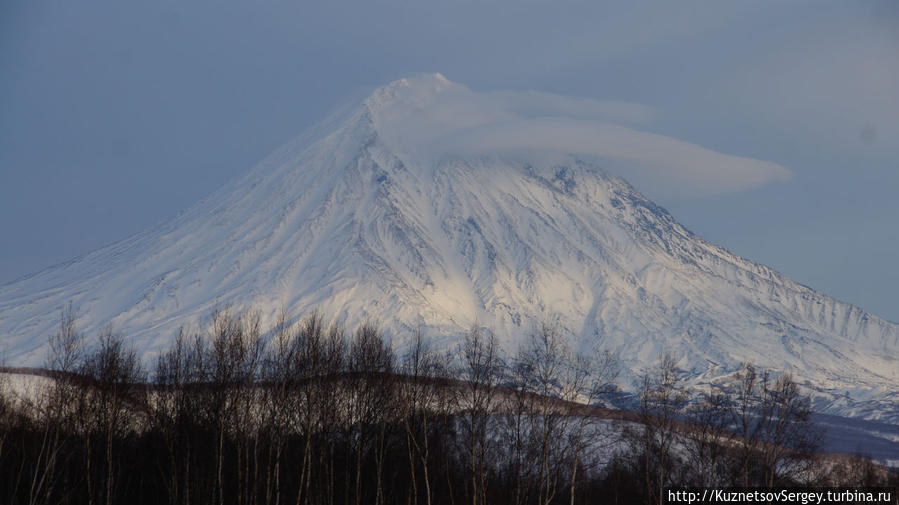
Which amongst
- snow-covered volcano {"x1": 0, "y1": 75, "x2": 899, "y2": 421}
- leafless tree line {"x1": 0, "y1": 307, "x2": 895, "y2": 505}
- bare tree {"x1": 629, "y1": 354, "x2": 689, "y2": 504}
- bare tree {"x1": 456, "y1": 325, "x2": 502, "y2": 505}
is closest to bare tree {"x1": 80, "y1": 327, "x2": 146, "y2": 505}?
leafless tree line {"x1": 0, "y1": 307, "x2": 895, "y2": 505}

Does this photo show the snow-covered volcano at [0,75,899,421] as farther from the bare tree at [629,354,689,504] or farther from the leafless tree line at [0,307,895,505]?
the leafless tree line at [0,307,895,505]

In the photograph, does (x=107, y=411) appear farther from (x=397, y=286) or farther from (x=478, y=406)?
(x=397, y=286)

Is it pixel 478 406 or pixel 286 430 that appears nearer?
pixel 286 430

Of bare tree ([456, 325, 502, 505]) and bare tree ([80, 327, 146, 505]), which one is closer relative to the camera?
bare tree ([456, 325, 502, 505])

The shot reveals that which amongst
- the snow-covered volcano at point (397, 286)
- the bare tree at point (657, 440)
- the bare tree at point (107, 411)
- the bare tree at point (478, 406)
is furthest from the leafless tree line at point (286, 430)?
the snow-covered volcano at point (397, 286)

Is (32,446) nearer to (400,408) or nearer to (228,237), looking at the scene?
(400,408)

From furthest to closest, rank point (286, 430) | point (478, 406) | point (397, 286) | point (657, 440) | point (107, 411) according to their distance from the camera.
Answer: point (397, 286)
point (657, 440)
point (107, 411)
point (478, 406)
point (286, 430)

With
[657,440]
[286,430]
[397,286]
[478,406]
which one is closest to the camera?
[286,430]

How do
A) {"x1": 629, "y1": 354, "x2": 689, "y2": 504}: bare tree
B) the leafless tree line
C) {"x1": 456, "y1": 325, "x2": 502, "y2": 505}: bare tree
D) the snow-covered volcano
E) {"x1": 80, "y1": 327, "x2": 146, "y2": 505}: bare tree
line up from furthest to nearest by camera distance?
the snow-covered volcano, {"x1": 629, "y1": 354, "x2": 689, "y2": 504}: bare tree, {"x1": 80, "y1": 327, "x2": 146, "y2": 505}: bare tree, the leafless tree line, {"x1": 456, "y1": 325, "x2": 502, "y2": 505}: bare tree

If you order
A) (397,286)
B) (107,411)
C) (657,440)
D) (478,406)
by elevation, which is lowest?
(657,440)

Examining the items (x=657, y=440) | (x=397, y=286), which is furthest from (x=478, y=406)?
(x=397, y=286)

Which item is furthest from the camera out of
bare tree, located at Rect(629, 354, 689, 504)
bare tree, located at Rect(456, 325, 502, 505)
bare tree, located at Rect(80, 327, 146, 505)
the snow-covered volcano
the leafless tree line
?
the snow-covered volcano

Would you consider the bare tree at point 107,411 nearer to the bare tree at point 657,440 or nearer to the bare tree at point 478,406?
the bare tree at point 478,406

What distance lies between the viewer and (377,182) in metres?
193
